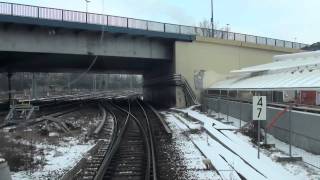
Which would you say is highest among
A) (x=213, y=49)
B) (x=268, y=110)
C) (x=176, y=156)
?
(x=213, y=49)

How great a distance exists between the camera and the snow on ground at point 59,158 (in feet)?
39.7

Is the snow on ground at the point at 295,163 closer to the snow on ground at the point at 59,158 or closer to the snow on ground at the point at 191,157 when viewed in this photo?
the snow on ground at the point at 191,157

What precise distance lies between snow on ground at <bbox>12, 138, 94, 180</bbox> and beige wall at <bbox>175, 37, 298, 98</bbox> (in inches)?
903

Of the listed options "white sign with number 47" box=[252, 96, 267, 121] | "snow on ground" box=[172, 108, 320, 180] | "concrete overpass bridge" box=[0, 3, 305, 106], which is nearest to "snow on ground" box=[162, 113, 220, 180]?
"snow on ground" box=[172, 108, 320, 180]

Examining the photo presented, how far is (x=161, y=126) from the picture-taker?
976 inches

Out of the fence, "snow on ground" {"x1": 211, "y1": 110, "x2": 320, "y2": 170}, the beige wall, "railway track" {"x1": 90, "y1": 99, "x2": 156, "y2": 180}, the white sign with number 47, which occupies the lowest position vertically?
"railway track" {"x1": 90, "y1": 99, "x2": 156, "y2": 180}

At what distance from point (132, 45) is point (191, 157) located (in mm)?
25778

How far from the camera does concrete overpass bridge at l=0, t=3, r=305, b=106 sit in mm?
34156

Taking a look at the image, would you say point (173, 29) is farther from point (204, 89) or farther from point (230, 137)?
point (230, 137)

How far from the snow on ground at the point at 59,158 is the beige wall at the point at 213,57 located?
22933mm

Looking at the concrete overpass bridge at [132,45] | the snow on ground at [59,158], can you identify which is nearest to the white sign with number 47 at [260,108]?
the snow on ground at [59,158]

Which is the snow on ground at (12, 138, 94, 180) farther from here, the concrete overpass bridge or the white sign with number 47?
the concrete overpass bridge

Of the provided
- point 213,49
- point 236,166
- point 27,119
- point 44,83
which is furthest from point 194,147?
point 44,83

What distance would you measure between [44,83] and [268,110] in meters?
122
